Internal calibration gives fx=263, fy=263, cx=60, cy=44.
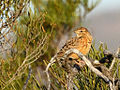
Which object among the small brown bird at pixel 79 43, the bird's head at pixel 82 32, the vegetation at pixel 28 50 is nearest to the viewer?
the vegetation at pixel 28 50

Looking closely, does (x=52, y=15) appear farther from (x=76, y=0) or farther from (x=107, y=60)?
(x=107, y=60)

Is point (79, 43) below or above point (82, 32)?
below

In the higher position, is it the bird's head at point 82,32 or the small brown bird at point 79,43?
the bird's head at point 82,32

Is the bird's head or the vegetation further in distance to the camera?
the bird's head

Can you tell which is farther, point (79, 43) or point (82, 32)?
point (82, 32)

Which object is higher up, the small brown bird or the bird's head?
the bird's head

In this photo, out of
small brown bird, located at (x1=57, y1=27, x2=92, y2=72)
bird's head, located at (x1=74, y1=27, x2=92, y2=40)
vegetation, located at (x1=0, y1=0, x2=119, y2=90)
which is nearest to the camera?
vegetation, located at (x1=0, y1=0, x2=119, y2=90)

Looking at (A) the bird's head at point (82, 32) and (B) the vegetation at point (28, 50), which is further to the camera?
(A) the bird's head at point (82, 32)

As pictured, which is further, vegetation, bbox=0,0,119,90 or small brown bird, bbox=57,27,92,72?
small brown bird, bbox=57,27,92,72

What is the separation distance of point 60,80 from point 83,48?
0.95 metres

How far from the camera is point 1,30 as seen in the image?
3885 mm

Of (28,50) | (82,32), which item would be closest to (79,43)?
(82,32)

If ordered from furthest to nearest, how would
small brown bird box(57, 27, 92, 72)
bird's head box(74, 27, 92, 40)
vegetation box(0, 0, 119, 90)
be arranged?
bird's head box(74, 27, 92, 40) < small brown bird box(57, 27, 92, 72) < vegetation box(0, 0, 119, 90)

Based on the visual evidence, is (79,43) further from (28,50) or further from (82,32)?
(28,50)
